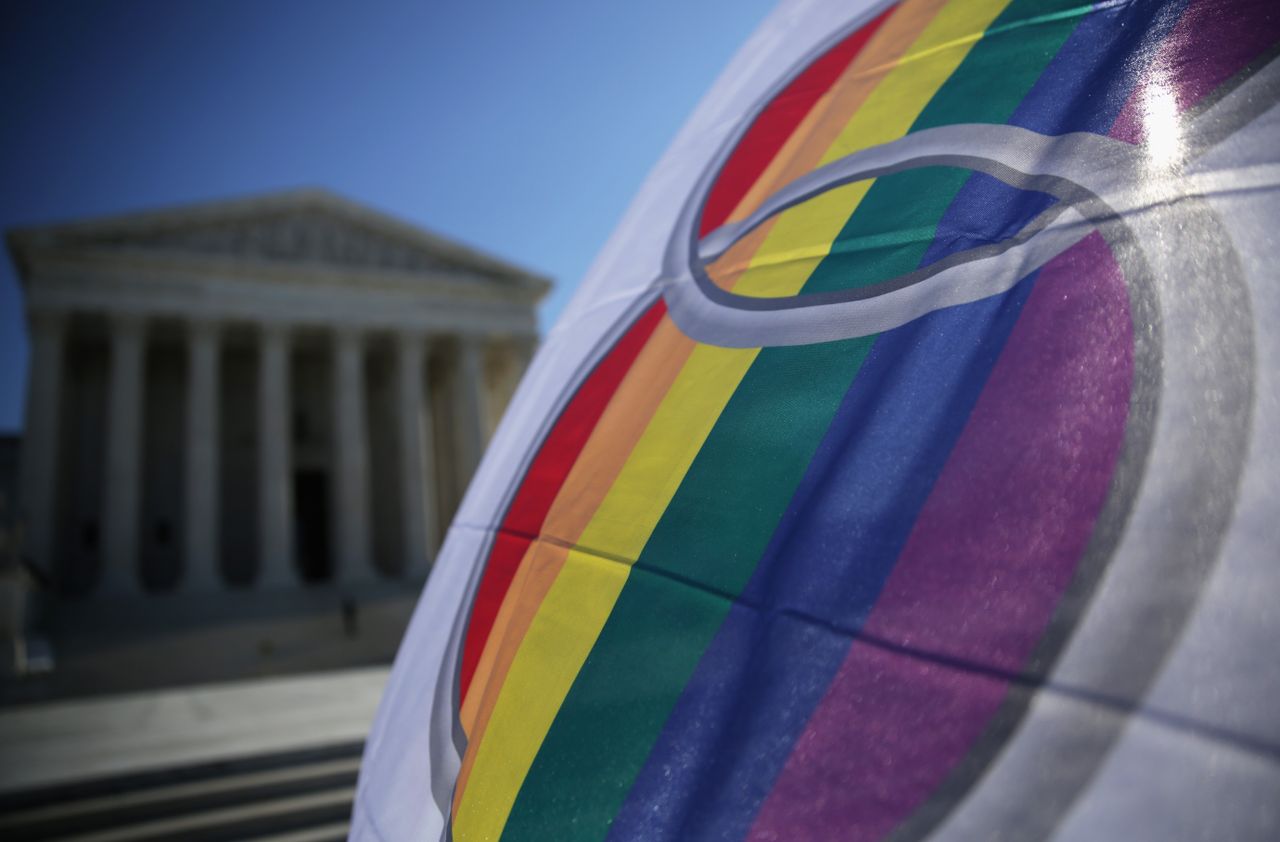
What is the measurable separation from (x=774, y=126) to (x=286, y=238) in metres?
35.4

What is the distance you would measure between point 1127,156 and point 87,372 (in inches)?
1587

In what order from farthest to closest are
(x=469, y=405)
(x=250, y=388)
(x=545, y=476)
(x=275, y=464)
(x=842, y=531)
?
1. (x=250, y=388)
2. (x=469, y=405)
3. (x=275, y=464)
4. (x=545, y=476)
5. (x=842, y=531)

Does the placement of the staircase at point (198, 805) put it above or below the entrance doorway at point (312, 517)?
above

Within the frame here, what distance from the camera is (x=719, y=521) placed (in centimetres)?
137

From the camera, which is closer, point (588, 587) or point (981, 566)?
point (981, 566)

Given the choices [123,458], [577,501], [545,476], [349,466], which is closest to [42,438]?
[123,458]

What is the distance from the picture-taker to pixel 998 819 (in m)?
0.86

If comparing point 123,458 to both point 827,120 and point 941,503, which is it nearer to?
point 827,120

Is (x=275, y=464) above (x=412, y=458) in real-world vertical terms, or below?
above

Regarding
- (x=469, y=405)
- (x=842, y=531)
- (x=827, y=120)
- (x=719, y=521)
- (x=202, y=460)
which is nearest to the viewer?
(x=842, y=531)

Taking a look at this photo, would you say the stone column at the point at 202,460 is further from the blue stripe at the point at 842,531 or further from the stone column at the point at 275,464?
the blue stripe at the point at 842,531

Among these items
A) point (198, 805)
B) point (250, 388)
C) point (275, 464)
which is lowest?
point (275, 464)

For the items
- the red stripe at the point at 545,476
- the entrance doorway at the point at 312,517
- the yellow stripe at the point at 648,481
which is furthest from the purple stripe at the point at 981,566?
the entrance doorway at the point at 312,517

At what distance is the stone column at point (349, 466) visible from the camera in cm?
3145
